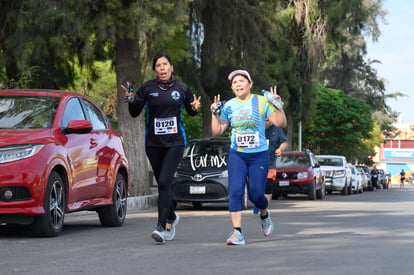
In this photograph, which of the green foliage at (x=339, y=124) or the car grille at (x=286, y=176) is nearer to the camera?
the car grille at (x=286, y=176)

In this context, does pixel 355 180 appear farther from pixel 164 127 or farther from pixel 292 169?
pixel 164 127

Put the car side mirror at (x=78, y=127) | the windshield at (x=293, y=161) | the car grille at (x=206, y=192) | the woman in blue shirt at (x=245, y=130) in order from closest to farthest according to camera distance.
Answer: the woman in blue shirt at (x=245, y=130) → the car side mirror at (x=78, y=127) → the car grille at (x=206, y=192) → the windshield at (x=293, y=161)

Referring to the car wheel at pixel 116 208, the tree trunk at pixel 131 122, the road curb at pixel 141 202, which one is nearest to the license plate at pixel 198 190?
the road curb at pixel 141 202

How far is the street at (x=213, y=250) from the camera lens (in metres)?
8.03

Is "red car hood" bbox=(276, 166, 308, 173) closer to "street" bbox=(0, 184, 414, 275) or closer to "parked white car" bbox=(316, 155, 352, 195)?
"parked white car" bbox=(316, 155, 352, 195)

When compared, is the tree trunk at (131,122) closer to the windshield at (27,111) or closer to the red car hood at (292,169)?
the red car hood at (292,169)

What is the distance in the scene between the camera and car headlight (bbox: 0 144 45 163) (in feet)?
34.6

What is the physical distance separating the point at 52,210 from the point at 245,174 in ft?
7.70

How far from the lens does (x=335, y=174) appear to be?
37.5 m

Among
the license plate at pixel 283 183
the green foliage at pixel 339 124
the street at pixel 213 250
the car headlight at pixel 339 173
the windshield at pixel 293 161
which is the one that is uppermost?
the green foliage at pixel 339 124

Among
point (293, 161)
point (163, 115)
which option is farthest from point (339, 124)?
point (163, 115)

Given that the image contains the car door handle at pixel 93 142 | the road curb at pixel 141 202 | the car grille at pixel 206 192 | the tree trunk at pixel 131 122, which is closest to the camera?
the car door handle at pixel 93 142

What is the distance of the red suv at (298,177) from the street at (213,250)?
14064 mm

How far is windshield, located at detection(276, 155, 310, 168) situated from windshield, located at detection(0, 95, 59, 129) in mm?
17720
